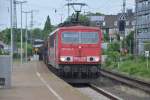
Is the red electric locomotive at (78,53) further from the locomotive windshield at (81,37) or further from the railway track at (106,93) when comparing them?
the railway track at (106,93)

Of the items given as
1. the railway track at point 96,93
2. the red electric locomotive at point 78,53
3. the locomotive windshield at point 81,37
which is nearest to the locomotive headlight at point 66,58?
the red electric locomotive at point 78,53

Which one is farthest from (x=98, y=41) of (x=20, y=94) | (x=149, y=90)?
(x=20, y=94)

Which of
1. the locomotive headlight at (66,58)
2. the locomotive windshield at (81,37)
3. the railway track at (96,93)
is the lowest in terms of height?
the railway track at (96,93)

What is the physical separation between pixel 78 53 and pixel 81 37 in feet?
3.36

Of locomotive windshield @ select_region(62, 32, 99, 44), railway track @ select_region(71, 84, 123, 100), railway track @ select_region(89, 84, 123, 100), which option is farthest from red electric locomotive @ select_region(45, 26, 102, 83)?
railway track @ select_region(89, 84, 123, 100)

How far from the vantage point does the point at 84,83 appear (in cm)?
3112

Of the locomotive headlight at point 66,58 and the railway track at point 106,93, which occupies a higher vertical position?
the locomotive headlight at point 66,58

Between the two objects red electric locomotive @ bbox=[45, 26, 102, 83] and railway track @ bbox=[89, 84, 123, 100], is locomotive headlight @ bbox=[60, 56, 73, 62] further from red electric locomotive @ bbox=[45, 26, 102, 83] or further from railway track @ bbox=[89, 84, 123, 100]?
railway track @ bbox=[89, 84, 123, 100]

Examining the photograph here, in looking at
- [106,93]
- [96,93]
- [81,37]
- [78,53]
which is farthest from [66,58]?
[106,93]

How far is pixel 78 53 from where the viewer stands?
96.7ft

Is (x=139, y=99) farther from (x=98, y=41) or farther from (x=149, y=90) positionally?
(x=98, y=41)

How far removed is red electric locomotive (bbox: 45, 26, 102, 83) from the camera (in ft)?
96.6

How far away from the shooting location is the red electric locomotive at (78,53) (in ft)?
96.6

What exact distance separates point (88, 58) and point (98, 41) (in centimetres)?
113
